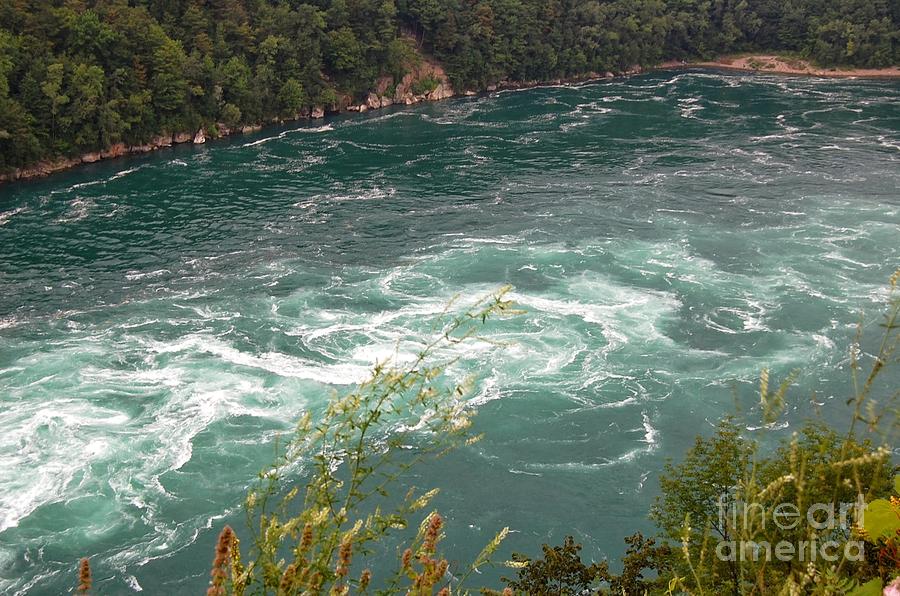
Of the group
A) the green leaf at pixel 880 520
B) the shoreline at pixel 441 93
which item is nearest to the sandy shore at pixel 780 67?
the shoreline at pixel 441 93

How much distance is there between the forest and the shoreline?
2.63 feet

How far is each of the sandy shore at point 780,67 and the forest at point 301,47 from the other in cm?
146

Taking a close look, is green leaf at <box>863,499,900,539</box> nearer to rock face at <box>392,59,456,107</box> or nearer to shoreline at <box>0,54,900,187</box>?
shoreline at <box>0,54,900,187</box>

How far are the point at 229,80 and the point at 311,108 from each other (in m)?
12.4

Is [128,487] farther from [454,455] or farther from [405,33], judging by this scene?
[405,33]

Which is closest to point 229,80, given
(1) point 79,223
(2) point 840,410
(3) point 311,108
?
(3) point 311,108

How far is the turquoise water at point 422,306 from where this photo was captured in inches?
1428

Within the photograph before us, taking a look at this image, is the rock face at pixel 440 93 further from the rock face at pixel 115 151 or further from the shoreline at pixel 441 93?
the rock face at pixel 115 151

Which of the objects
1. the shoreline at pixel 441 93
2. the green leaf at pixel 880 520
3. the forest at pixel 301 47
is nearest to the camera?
the green leaf at pixel 880 520

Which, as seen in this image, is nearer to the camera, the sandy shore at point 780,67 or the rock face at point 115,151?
the rock face at point 115,151

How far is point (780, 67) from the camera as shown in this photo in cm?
13588

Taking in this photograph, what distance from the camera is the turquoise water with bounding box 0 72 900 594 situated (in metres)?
36.3

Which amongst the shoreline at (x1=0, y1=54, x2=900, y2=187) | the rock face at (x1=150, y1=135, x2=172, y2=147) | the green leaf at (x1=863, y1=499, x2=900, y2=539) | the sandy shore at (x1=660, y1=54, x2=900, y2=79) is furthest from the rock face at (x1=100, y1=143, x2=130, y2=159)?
the sandy shore at (x1=660, y1=54, x2=900, y2=79)

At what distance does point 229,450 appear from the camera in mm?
39188
